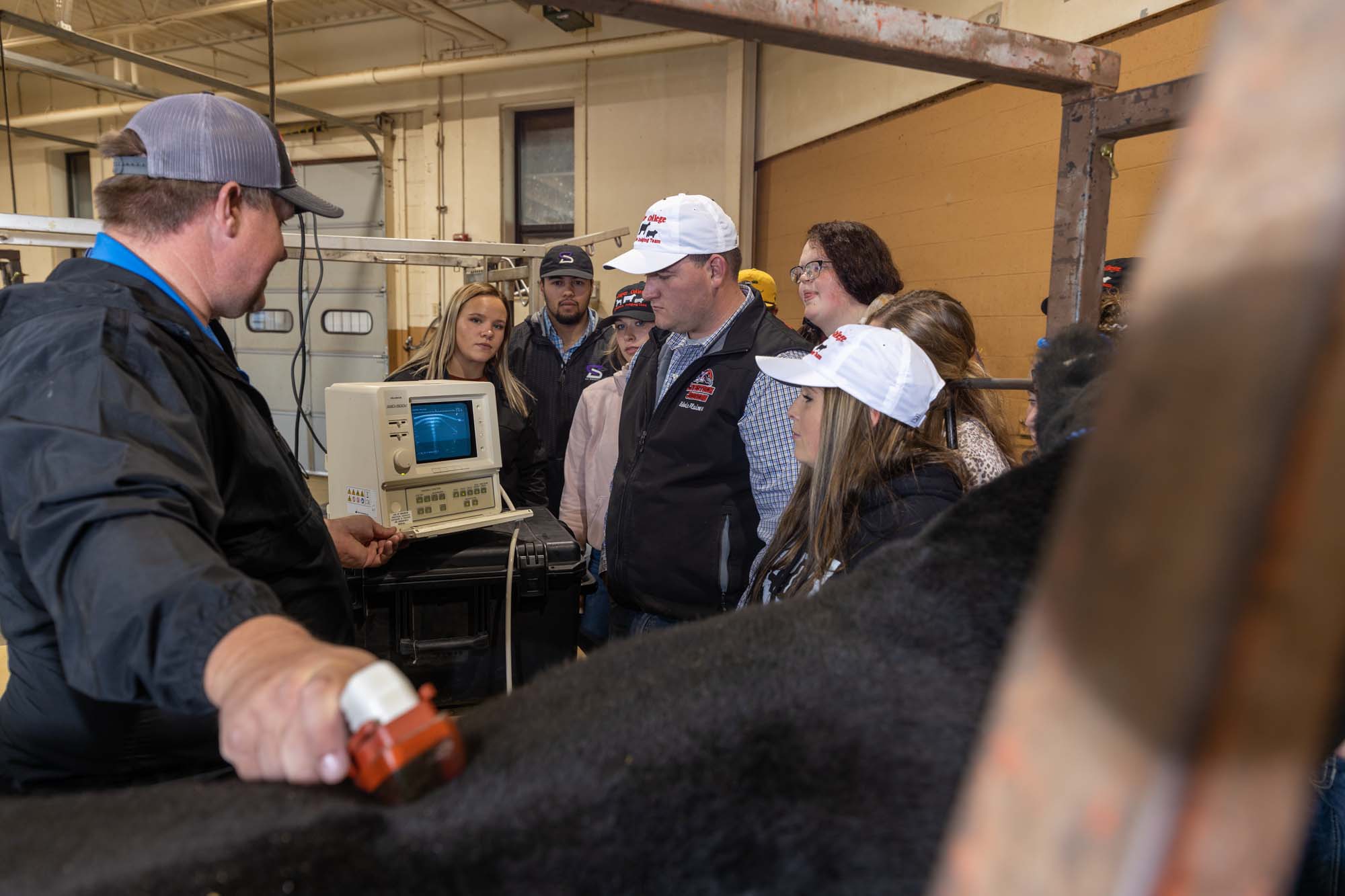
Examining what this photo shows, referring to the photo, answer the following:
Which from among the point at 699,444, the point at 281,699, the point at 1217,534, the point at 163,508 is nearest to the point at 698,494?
the point at 699,444

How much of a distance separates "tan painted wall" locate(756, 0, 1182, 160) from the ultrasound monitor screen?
2.44m

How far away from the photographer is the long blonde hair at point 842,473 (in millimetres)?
1693

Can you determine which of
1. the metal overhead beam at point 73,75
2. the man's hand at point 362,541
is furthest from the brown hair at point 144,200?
the metal overhead beam at point 73,75

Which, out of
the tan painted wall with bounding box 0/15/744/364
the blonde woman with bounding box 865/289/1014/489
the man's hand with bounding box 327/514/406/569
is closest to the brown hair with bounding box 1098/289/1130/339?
the blonde woman with bounding box 865/289/1014/489

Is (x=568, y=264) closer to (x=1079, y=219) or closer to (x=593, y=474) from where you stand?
(x=593, y=474)

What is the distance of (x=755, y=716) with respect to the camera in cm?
58

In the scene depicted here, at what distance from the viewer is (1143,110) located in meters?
1.42

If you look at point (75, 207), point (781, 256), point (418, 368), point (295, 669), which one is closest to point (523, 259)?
point (418, 368)

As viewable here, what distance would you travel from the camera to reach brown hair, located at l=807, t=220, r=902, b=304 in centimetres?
274

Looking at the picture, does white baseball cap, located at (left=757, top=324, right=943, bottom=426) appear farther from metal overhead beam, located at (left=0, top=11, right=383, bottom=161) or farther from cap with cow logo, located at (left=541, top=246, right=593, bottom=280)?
metal overhead beam, located at (left=0, top=11, right=383, bottom=161)

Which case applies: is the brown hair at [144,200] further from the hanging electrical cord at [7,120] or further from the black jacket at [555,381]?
the hanging electrical cord at [7,120]

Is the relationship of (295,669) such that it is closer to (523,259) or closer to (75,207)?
(523,259)

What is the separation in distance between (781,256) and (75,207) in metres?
8.85

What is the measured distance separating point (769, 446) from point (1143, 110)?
1053 millimetres
